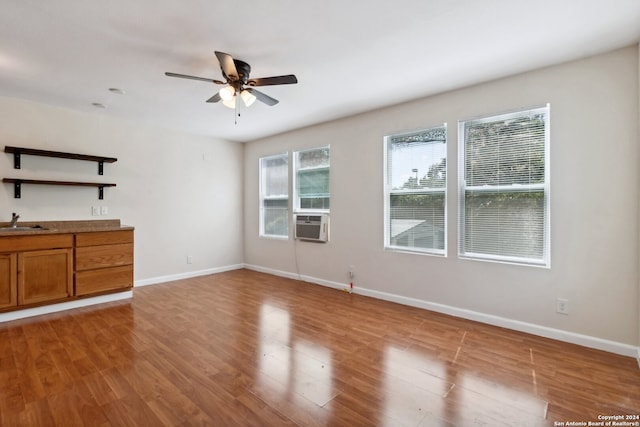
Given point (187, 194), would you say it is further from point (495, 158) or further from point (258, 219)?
point (495, 158)

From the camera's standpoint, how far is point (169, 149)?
5105 millimetres

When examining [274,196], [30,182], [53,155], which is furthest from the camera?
[274,196]

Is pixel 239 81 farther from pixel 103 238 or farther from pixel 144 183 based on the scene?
pixel 144 183

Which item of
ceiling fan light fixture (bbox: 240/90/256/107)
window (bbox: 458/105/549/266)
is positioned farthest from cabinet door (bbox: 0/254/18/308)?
window (bbox: 458/105/549/266)

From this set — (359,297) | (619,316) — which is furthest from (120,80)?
(619,316)

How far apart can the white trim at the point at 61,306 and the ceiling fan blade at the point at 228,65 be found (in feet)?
10.9

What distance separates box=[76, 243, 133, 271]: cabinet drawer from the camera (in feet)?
12.4

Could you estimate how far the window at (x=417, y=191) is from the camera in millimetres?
3611

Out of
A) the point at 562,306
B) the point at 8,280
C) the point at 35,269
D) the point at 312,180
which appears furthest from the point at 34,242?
the point at 562,306

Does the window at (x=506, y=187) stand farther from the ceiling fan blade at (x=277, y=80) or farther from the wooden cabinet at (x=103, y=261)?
the wooden cabinet at (x=103, y=261)

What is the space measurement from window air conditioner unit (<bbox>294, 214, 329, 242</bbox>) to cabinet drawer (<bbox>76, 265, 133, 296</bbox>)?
244 centimetres

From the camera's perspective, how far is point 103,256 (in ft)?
12.9

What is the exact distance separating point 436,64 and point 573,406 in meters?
2.77

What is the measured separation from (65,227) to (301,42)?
3.88 meters
